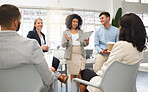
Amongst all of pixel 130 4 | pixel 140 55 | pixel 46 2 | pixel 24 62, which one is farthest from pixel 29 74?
pixel 130 4

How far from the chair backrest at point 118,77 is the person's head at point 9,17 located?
0.80 metres

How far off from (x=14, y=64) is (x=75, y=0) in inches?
275

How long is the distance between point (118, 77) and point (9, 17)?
3.16ft

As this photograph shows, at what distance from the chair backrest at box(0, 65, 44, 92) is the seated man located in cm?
4

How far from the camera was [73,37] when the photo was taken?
3127 millimetres

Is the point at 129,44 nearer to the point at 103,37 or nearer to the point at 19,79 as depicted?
the point at 19,79

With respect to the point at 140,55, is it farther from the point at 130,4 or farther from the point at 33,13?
the point at 130,4

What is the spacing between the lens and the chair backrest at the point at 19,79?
122 cm

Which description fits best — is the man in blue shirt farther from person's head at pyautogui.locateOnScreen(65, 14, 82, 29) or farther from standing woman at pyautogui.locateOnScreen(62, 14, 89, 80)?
person's head at pyautogui.locateOnScreen(65, 14, 82, 29)

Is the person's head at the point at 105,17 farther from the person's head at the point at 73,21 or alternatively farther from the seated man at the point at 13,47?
the seated man at the point at 13,47

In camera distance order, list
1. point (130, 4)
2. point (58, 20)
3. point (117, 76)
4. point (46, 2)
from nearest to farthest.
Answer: point (117, 76), point (46, 2), point (58, 20), point (130, 4)

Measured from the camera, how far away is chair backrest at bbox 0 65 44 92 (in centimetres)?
122

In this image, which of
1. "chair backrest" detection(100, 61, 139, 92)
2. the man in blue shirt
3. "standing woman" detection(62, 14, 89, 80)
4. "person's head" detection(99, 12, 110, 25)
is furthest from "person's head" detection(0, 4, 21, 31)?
"person's head" detection(99, 12, 110, 25)

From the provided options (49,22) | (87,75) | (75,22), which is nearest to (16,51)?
(87,75)
